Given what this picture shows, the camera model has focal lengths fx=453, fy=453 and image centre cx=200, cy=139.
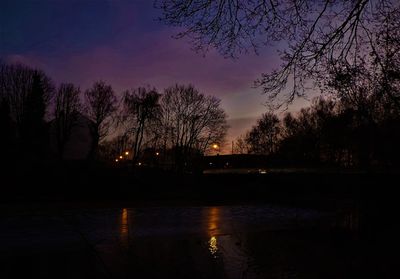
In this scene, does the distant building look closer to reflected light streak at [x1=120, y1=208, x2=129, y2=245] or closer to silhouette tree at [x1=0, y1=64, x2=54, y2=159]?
silhouette tree at [x1=0, y1=64, x2=54, y2=159]

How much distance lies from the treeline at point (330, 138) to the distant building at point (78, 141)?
26.6 meters

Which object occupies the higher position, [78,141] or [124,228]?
[78,141]

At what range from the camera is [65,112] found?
5909cm

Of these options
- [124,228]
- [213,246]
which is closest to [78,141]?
[124,228]

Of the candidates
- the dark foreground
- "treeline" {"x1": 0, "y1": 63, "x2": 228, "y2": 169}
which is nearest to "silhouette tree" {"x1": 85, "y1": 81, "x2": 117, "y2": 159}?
"treeline" {"x1": 0, "y1": 63, "x2": 228, "y2": 169}

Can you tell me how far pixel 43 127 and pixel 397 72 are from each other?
1889 inches

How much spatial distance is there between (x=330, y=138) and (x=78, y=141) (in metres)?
35.5

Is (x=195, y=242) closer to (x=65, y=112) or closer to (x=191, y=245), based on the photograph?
(x=191, y=245)

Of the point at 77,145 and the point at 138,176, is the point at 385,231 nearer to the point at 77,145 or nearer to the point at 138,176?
the point at 138,176

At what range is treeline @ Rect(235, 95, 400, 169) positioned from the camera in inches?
1062

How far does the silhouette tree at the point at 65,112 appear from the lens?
58.6 metres

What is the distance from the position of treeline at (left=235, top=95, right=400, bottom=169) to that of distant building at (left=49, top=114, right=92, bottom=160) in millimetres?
26558

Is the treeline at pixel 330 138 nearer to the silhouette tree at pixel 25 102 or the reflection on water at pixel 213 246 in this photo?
the reflection on water at pixel 213 246

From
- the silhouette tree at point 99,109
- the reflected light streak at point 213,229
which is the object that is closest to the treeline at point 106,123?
the silhouette tree at point 99,109
